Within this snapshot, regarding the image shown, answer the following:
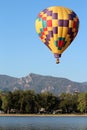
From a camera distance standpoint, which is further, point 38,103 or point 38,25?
point 38,103

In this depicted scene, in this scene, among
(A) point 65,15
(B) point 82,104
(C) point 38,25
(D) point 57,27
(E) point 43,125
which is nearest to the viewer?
(A) point 65,15

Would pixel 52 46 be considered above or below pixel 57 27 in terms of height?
below

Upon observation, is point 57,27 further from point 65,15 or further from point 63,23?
point 65,15

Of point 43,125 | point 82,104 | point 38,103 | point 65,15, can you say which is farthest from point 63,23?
point 82,104

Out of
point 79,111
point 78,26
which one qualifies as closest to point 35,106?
point 79,111

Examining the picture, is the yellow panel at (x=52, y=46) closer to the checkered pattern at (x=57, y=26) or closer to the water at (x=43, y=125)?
the checkered pattern at (x=57, y=26)

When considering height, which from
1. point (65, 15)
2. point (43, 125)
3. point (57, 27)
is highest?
point (65, 15)

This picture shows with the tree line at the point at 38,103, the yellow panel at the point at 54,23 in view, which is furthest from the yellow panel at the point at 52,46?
the tree line at the point at 38,103

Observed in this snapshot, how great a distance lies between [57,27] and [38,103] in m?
105

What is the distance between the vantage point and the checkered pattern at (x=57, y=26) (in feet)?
193

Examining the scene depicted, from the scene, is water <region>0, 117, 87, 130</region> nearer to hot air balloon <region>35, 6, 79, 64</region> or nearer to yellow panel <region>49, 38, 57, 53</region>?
yellow panel <region>49, 38, 57, 53</region>

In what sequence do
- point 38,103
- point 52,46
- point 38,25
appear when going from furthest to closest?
1. point 38,103
2. point 38,25
3. point 52,46

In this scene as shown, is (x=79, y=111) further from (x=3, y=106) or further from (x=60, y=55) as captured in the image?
(x=60, y=55)

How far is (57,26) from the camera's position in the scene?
58.8 m
